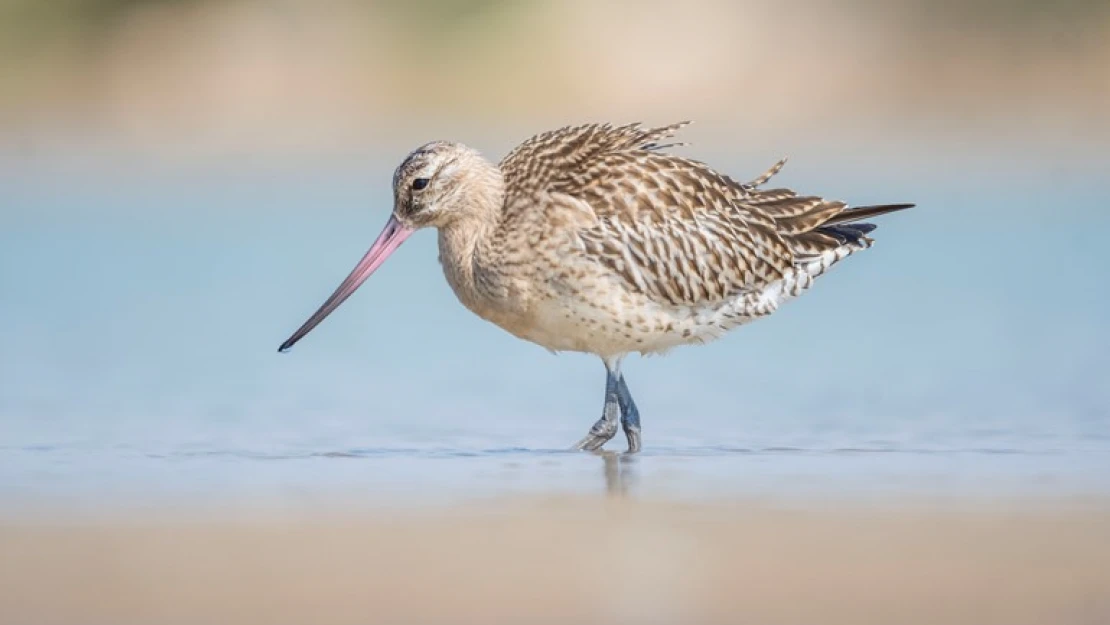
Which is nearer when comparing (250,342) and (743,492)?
(743,492)

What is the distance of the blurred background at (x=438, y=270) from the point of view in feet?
29.7

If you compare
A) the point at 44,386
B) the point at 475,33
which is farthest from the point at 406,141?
the point at 44,386

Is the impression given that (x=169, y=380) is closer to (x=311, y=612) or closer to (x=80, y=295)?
(x=80, y=295)

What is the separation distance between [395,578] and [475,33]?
1507cm

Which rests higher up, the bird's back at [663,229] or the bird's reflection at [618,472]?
the bird's back at [663,229]

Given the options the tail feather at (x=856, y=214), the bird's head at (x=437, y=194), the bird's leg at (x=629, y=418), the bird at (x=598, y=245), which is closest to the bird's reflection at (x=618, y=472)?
the bird's leg at (x=629, y=418)

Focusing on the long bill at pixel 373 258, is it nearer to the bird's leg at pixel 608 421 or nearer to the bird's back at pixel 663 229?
the bird's back at pixel 663 229

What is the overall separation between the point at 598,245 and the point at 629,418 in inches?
32.0

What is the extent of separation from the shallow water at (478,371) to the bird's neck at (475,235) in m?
0.70

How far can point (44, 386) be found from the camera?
10578 millimetres

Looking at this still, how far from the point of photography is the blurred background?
9.05 m

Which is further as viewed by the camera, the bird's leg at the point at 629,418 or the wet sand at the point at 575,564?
the bird's leg at the point at 629,418

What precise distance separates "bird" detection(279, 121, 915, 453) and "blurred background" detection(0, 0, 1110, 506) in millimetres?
533

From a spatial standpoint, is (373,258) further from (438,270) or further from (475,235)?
(438,270)
